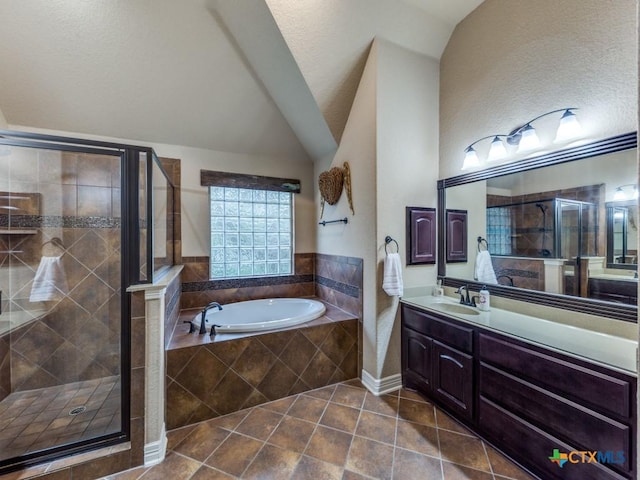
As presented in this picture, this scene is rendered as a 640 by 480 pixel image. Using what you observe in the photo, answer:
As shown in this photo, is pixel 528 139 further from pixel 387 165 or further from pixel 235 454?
pixel 235 454

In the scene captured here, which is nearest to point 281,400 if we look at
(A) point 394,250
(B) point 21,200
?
(A) point 394,250

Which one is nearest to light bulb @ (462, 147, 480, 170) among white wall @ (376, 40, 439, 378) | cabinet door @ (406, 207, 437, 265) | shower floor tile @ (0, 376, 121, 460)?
white wall @ (376, 40, 439, 378)

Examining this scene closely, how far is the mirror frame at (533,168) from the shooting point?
1514 millimetres

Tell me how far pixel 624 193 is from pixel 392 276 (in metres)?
1.46

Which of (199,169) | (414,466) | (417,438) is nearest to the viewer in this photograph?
(414,466)

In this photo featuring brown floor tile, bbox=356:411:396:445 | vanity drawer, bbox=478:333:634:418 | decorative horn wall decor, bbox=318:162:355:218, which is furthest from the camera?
decorative horn wall decor, bbox=318:162:355:218

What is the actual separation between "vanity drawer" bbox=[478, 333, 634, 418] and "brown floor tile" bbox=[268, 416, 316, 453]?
1.30 meters

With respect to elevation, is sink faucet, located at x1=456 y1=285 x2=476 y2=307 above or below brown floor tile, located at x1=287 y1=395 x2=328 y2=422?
above

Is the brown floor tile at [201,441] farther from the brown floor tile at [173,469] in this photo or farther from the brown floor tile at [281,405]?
the brown floor tile at [281,405]

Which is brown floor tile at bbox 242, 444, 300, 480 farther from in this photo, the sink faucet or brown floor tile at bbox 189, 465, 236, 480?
the sink faucet

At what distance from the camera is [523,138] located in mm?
1928

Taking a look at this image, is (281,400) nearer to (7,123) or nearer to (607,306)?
(607,306)

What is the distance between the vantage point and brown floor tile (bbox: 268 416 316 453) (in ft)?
5.76

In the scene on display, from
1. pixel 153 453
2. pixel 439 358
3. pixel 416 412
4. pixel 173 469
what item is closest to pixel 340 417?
pixel 416 412
